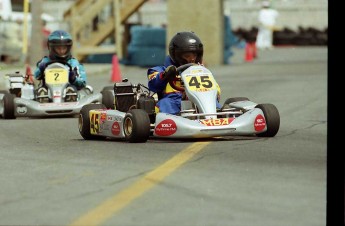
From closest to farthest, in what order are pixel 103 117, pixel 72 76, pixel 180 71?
1. pixel 180 71
2. pixel 103 117
3. pixel 72 76

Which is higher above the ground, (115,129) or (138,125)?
(138,125)

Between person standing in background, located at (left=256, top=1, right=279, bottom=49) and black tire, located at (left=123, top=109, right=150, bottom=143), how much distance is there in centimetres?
3895

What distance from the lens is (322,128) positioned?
14.3m

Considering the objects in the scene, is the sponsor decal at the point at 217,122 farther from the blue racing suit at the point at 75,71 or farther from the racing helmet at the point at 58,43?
the racing helmet at the point at 58,43

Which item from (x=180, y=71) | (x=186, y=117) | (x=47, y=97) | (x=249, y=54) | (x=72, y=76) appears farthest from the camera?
(x=249, y=54)

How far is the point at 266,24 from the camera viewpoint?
50.8 metres

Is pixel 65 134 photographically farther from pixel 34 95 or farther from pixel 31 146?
pixel 34 95

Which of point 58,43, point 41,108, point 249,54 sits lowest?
point 249,54

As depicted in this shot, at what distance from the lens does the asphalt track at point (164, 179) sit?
23.2ft

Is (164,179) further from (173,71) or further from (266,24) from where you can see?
(266,24)

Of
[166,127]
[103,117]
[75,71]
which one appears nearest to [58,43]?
[75,71]

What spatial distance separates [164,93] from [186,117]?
1.69 ft

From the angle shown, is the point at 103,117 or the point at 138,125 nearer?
the point at 138,125
